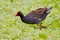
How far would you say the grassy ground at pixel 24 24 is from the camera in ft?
27.0

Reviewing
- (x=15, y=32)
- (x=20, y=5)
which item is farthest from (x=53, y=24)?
(x=20, y=5)

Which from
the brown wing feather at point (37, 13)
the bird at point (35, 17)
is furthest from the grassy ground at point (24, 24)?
the brown wing feather at point (37, 13)

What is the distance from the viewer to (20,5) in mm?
10625

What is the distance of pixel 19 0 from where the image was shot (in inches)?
439

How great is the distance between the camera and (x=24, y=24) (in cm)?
894

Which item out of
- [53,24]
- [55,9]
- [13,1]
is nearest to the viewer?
[53,24]

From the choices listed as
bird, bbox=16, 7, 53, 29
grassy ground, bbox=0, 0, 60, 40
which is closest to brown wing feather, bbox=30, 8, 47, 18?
bird, bbox=16, 7, 53, 29

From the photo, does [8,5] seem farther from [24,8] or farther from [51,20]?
[51,20]

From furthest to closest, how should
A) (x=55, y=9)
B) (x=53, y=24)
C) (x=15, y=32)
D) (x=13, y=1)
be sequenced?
(x=13, y=1) < (x=55, y=9) < (x=53, y=24) < (x=15, y=32)

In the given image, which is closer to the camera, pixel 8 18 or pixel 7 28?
pixel 7 28

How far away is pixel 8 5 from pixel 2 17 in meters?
1.11

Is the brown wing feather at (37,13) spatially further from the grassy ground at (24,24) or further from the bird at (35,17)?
the grassy ground at (24,24)

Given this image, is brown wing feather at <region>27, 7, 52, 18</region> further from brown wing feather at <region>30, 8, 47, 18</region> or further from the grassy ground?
the grassy ground

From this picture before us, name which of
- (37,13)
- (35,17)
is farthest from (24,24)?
(37,13)
